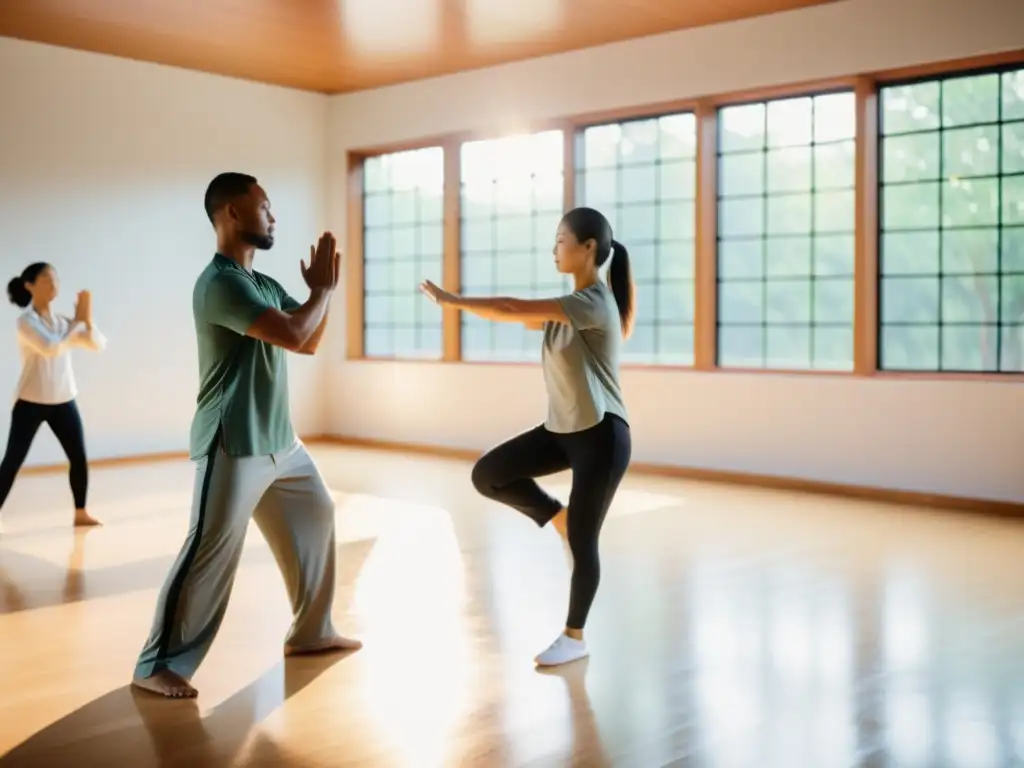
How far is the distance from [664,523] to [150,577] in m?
2.61

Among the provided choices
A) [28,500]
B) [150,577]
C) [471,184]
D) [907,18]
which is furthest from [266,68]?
[150,577]

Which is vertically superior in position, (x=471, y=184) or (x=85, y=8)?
(x=85, y=8)

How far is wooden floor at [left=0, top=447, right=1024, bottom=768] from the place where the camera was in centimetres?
299

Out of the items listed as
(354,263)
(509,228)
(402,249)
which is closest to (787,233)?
(509,228)

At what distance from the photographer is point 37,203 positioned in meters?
8.62

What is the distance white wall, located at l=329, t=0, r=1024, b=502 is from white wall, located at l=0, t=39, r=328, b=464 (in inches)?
48.0

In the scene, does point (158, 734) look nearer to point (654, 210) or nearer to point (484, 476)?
point (484, 476)

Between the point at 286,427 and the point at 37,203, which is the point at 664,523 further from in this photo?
the point at 37,203

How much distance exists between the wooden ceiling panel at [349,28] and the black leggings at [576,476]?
14.0 ft

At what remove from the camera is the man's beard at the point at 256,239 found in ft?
11.4

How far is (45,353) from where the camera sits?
599 centimetres

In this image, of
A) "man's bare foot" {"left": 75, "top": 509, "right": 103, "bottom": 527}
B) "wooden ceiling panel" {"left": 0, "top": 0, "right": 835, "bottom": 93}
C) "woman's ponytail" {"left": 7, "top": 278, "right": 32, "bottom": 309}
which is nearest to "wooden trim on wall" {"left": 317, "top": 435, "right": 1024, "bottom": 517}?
"wooden ceiling panel" {"left": 0, "top": 0, "right": 835, "bottom": 93}

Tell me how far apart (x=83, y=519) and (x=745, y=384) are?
13.4 ft

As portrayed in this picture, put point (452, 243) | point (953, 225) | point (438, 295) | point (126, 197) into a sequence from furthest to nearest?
point (452, 243)
point (126, 197)
point (953, 225)
point (438, 295)
